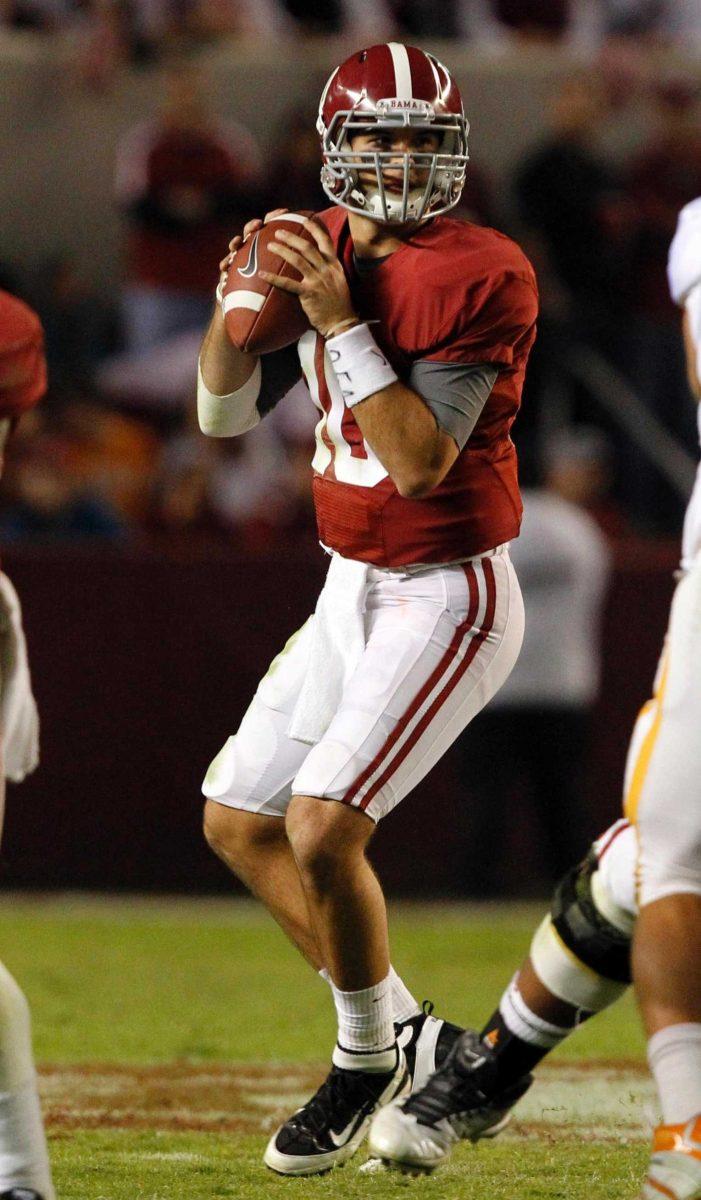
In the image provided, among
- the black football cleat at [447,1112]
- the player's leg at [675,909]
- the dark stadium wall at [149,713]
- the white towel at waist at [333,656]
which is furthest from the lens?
the dark stadium wall at [149,713]

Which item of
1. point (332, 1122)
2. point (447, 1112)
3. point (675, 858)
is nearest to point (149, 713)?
point (332, 1122)

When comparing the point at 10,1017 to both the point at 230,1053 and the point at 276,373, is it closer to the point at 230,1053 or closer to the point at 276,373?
the point at 276,373

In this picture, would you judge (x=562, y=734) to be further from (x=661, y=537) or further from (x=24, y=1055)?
(x=24, y=1055)

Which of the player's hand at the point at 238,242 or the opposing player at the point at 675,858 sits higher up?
the player's hand at the point at 238,242

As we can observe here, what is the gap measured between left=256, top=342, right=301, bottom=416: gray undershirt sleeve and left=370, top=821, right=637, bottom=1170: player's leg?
1.20m

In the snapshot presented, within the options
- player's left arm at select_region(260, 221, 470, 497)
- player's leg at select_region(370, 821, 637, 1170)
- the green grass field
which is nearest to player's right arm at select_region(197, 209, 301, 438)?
player's left arm at select_region(260, 221, 470, 497)

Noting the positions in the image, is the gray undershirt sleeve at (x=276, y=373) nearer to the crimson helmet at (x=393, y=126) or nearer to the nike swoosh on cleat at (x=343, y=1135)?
the crimson helmet at (x=393, y=126)

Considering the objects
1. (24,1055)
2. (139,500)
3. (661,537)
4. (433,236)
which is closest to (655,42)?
(661,537)

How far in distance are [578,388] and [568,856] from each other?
2.83 meters

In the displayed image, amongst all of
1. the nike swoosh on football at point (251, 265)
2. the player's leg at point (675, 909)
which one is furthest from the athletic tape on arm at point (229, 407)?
the player's leg at point (675, 909)

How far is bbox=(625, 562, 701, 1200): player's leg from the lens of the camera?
271 cm

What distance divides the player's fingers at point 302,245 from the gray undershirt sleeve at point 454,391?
10.8 inches

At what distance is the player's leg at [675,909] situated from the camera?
271cm

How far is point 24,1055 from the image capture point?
3016mm
